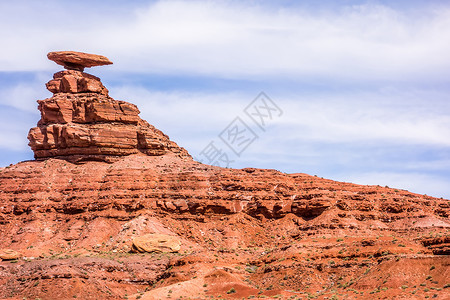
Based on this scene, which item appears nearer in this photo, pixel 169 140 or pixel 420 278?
pixel 420 278

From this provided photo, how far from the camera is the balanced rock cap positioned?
88625 mm

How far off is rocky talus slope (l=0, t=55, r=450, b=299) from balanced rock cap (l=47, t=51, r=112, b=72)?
16.0ft

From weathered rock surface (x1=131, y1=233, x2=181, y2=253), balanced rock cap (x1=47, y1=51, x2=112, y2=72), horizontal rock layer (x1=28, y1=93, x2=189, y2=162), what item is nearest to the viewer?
weathered rock surface (x1=131, y1=233, x2=181, y2=253)

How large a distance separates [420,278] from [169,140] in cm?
4921

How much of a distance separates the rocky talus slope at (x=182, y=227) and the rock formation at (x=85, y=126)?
0.58 feet

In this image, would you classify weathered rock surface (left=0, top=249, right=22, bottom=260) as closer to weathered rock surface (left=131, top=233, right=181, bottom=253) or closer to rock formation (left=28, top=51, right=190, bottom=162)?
weathered rock surface (left=131, top=233, right=181, bottom=253)

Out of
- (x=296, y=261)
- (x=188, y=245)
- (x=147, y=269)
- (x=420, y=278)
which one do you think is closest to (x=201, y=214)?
(x=188, y=245)

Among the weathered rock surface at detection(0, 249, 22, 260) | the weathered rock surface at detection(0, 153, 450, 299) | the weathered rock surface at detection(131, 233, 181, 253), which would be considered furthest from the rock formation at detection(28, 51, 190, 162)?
the weathered rock surface at detection(0, 249, 22, 260)

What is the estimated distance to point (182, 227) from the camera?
72562 mm

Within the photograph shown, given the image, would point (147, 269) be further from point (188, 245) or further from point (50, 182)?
point (50, 182)

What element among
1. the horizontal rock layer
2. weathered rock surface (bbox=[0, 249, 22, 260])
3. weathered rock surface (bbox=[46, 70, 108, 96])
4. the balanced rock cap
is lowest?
weathered rock surface (bbox=[0, 249, 22, 260])

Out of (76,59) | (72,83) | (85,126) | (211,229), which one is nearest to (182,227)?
(211,229)

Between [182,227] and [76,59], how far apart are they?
30404 mm

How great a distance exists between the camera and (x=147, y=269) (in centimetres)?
6288
